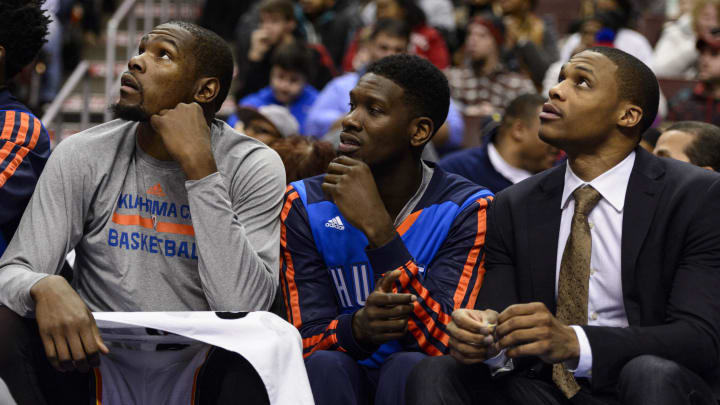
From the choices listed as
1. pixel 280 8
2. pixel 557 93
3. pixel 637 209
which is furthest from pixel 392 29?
pixel 637 209

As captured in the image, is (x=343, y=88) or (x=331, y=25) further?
(x=331, y=25)

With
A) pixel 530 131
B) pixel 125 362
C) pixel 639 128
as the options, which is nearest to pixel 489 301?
pixel 639 128

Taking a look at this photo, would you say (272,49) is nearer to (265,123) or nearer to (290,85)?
(290,85)

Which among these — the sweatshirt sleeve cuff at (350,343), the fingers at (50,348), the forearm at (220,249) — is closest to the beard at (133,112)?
the forearm at (220,249)

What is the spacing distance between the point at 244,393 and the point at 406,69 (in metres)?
1.39

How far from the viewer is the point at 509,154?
17.0ft

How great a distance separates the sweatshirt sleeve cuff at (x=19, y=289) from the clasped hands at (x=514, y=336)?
124 cm

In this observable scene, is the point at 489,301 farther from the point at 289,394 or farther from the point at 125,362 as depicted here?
the point at 125,362

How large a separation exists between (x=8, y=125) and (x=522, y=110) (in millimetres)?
3141

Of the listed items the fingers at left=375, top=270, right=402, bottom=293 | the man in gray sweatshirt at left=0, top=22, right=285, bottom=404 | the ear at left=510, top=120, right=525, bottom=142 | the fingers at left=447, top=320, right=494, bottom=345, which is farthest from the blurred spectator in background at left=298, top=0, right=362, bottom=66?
the fingers at left=447, top=320, right=494, bottom=345

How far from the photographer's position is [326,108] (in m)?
6.39

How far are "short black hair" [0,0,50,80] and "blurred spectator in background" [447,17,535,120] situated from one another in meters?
4.33

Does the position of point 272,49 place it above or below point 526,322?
above

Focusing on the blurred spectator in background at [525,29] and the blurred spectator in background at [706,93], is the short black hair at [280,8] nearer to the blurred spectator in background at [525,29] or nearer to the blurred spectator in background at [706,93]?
the blurred spectator in background at [525,29]
